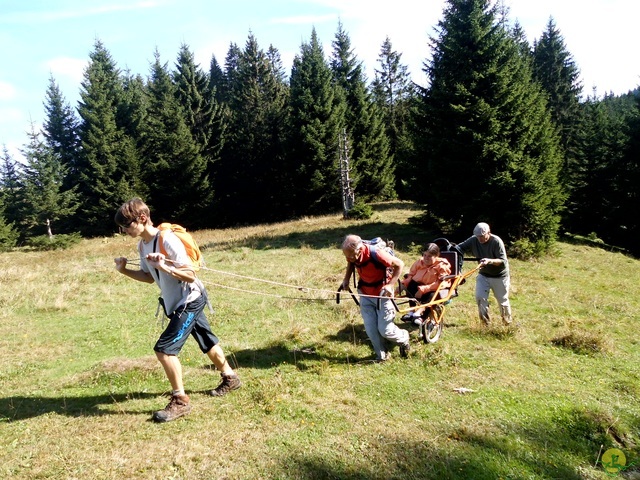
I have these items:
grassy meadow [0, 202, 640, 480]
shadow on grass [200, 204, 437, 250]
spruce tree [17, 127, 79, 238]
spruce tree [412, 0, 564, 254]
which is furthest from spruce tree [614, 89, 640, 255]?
spruce tree [17, 127, 79, 238]

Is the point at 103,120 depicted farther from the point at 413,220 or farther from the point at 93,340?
the point at 93,340

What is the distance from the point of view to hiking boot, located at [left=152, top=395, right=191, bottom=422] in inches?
192

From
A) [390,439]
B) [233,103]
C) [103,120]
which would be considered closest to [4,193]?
[103,120]

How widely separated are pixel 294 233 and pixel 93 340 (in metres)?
14.4

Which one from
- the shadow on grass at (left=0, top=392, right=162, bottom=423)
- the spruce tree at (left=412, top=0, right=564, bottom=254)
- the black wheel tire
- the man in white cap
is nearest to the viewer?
the shadow on grass at (left=0, top=392, right=162, bottom=423)

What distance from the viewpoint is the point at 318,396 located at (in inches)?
217

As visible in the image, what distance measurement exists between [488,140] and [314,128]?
15298 mm

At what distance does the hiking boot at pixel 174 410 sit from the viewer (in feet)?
16.0

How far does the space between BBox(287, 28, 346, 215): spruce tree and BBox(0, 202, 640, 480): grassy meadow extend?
21003 millimetres

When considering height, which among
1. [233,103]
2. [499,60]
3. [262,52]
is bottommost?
[499,60]

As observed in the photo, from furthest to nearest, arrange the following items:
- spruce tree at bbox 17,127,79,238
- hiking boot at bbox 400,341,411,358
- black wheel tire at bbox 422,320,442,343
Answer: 1. spruce tree at bbox 17,127,79,238
2. black wheel tire at bbox 422,320,442,343
3. hiking boot at bbox 400,341,411,358

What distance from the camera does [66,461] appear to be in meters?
4.18

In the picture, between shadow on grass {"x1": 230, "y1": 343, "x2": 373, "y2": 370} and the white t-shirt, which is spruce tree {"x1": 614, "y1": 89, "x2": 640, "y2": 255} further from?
the white t-shirt

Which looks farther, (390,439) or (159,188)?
(159,188)
